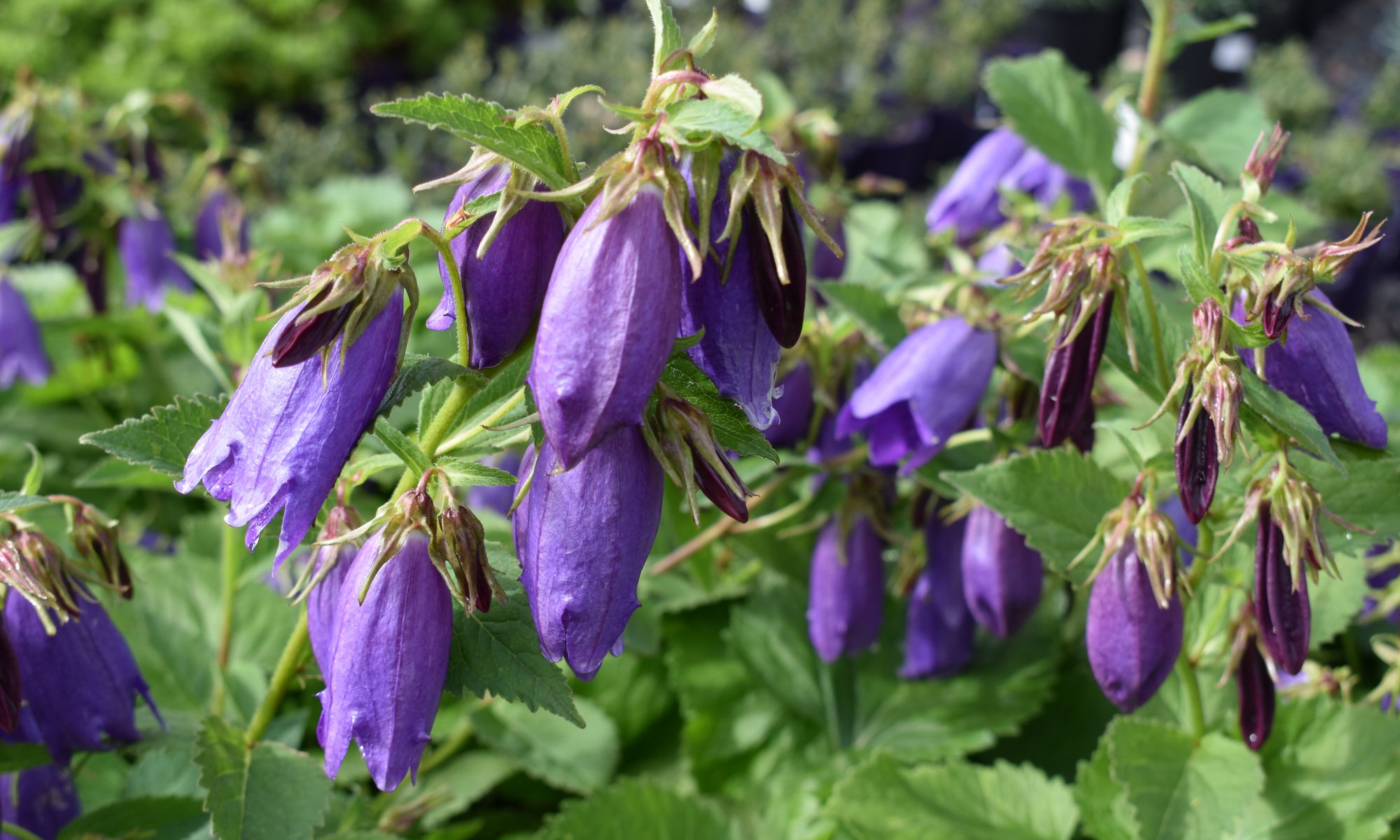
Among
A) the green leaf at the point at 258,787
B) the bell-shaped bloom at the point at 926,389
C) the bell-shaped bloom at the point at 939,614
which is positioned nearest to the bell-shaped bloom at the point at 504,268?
the green leaf at the point at 258,787

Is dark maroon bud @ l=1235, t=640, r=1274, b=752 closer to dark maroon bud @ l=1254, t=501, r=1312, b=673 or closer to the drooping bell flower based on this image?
dark maroon bud @ l=1254, t=501, r=1312, b=673

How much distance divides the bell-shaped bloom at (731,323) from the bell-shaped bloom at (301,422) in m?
0.19

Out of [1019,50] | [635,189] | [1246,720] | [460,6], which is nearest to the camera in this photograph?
[635,189]

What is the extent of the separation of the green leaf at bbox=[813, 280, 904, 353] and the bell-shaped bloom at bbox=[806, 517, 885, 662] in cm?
24

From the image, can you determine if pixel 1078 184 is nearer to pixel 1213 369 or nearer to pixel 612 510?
pixel 1213 369

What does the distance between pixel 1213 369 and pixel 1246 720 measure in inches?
18.3

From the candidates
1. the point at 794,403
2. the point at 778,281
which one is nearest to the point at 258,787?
the point at 778,281

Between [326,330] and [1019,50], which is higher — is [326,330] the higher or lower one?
the higher one

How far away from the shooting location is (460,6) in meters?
6.98

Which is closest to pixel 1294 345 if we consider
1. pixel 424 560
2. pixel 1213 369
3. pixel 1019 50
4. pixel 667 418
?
pixel 1213 369

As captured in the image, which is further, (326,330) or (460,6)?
(460,6)

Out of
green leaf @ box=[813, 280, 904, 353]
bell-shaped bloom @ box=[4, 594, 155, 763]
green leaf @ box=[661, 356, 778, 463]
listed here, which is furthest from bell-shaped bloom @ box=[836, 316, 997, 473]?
bell-shaped bloom @ box=[4, 594, 155, 763]

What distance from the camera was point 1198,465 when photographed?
3.14 ft

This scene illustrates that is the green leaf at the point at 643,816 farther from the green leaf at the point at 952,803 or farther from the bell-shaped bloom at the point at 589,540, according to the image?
the bell-shaped bloom at the point at 589,540
